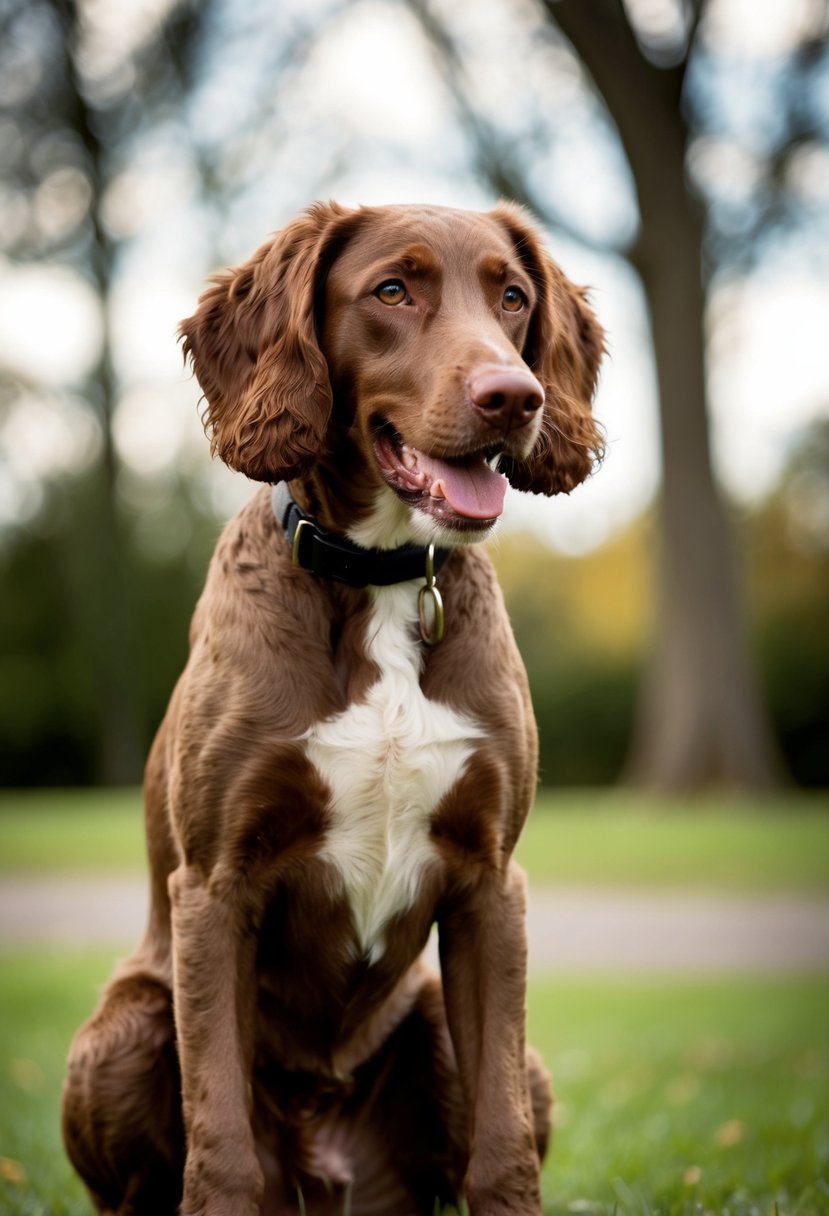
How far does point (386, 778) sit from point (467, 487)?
2.09 ft

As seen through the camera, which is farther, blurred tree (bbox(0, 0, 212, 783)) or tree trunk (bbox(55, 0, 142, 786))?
tree trunk (bbox(55, 0, 142, 786))

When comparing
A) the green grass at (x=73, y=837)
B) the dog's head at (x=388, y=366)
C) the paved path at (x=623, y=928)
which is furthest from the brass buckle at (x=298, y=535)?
the green grass at (x=73, y=837)

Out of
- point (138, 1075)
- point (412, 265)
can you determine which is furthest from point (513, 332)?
point (138, 1075)

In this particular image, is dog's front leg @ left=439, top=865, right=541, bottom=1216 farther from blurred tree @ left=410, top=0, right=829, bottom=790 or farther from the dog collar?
blurred tree @ left=410, top=0, right=829, bottom=790

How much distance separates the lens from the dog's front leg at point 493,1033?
2889 mm

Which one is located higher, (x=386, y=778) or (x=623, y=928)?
(x=386, y=778)

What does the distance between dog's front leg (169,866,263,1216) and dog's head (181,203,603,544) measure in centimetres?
90

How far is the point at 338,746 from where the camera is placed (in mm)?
2928

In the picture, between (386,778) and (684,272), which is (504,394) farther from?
(684,272)

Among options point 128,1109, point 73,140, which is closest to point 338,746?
point 128,1109

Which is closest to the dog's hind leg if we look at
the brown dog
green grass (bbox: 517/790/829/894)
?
the brown dog

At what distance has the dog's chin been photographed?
2.91 m

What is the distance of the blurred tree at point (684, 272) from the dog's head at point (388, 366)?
476 inches

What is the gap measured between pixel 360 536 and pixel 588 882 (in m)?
8.32
